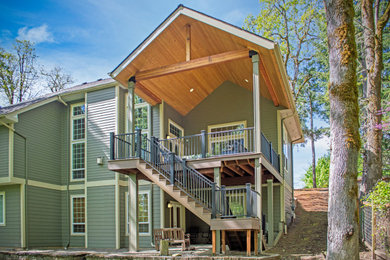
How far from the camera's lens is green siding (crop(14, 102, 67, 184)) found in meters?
14.6

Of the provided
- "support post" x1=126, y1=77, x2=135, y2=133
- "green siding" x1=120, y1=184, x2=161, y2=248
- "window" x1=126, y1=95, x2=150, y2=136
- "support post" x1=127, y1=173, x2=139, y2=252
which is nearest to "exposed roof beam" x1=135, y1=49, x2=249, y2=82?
"support post" x1=126, y1=77, x2=135, y2=133

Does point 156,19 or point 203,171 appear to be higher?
point 156,19

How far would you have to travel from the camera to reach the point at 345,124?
Answer: 6520 millimetres

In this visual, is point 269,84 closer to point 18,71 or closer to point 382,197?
point 382,197

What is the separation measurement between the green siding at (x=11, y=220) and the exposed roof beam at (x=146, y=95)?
5.95 m

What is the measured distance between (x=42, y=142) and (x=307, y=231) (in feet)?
37.1

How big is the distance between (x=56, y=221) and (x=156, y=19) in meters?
17.2

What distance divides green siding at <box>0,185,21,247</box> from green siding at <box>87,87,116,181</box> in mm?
2799

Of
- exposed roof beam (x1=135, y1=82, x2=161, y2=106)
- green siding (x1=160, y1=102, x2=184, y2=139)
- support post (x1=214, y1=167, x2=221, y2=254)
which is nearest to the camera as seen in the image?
support post (x1=214, y1=167, x2=221, y2=254)

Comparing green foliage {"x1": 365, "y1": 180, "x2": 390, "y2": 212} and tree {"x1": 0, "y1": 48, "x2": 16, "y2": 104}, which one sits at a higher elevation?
tree {"x1": 0, "y1": 48, "x2": 16, "y2": 104}

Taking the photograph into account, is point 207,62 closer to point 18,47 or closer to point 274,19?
point 274,19

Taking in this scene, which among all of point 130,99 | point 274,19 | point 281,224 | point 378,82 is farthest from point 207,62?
point 274,19

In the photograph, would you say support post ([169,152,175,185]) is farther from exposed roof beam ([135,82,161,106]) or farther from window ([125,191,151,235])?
window ([125,191,151,235])

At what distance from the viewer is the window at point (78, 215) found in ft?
50.9
